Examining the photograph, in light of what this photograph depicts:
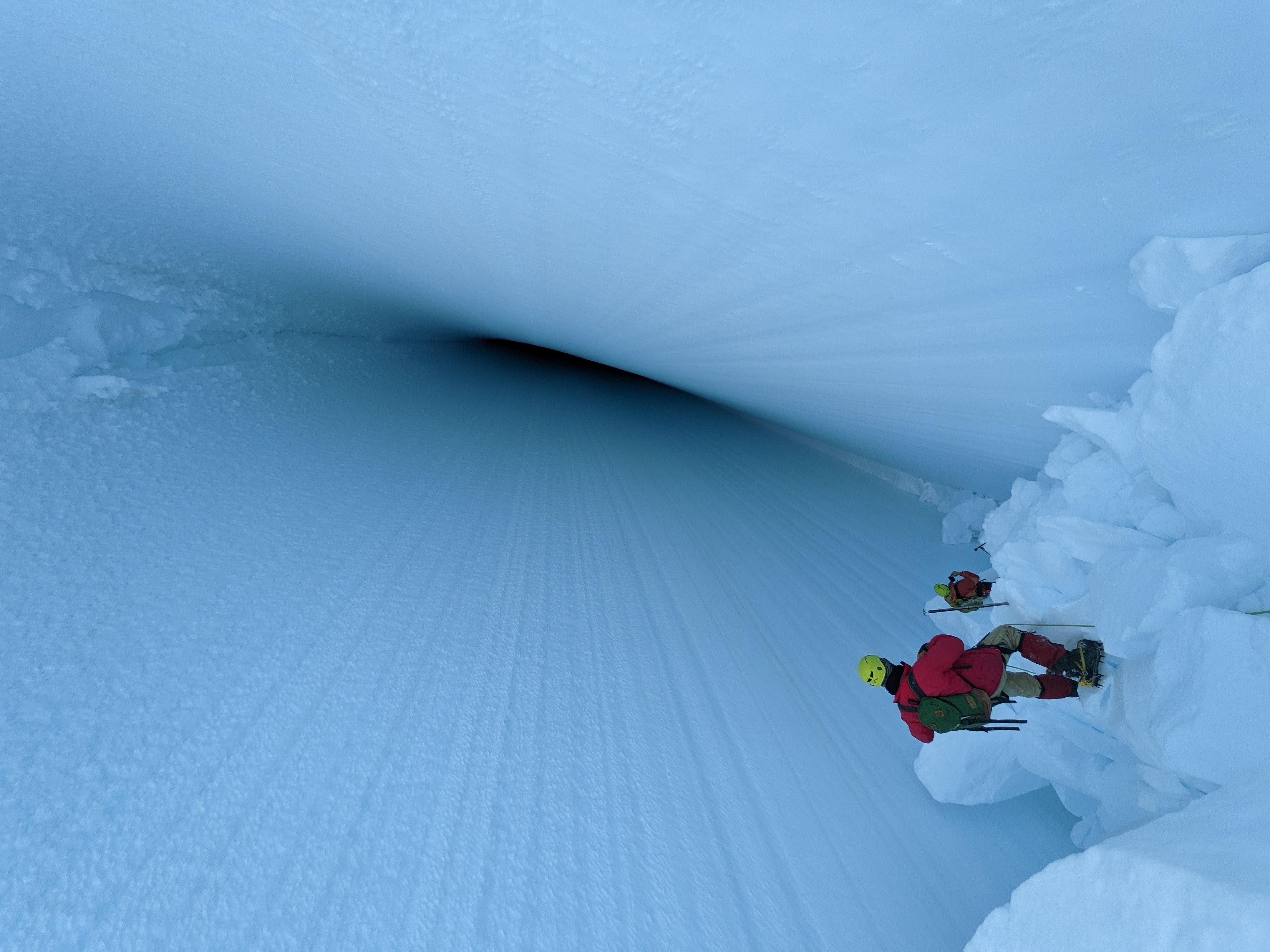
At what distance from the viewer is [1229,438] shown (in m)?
1.14

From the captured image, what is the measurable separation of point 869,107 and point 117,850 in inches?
85.6

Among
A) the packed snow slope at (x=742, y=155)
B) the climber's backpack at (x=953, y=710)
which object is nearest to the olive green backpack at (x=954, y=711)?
the climber's backpack at (x=953, y=710)

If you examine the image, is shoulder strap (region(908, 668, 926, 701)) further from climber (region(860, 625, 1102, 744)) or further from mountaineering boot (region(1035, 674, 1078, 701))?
mountaineering boot (region(1035, 674, 1078, 701))

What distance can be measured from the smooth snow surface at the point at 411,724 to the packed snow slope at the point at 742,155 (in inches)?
43.9

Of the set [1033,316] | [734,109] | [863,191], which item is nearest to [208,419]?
[734,109]

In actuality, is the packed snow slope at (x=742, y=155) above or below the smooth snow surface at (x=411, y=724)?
above

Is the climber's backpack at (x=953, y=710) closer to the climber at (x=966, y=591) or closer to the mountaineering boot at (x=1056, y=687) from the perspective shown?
the mountaineering boot at (x=1056, y=687)

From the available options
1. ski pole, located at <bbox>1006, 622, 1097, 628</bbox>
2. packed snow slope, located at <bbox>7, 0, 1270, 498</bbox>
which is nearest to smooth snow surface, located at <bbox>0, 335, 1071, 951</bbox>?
ski pole, located at <bbox>1006, 622, 1097, 628</bbox>

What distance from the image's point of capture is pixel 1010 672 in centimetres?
176

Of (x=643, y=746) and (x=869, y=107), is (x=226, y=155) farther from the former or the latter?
(x=643, y=746)

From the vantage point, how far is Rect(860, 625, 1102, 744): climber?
1647mm

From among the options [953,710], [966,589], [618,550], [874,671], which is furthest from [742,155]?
[618,550]

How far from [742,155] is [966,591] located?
6.06ft

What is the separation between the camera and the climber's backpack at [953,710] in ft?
5.23
